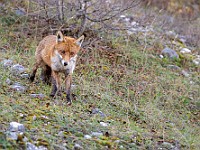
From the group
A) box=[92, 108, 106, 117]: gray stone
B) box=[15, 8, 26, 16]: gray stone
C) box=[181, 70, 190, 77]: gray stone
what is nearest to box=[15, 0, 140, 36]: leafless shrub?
box=[15, 8, 26, 16]: gray stone

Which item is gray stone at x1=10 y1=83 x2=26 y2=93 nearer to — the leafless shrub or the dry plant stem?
the leafless shrub

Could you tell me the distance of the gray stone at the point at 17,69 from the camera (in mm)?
7380

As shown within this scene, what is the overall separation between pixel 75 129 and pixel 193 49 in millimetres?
7248

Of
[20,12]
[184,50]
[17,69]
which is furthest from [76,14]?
[184,50]

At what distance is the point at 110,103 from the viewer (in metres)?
7.06

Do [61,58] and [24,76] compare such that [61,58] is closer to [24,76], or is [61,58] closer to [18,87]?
[18,87]

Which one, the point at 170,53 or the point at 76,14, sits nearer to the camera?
the point at 76,14

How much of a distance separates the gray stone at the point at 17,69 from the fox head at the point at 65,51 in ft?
3.31

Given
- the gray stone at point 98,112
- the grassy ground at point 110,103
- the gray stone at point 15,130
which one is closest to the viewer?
the gray stone at point 15,130

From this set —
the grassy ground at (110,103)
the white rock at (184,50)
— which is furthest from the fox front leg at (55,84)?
the white rock at (184,50)

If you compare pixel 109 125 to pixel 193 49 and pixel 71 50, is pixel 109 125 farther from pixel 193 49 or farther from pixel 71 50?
pixel 193 49

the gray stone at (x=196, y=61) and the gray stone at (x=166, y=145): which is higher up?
the gray stone at (x=166, y=145)

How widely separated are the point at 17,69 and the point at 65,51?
131 centimetres

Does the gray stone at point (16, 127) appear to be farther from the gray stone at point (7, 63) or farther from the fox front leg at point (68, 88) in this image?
the gray stone at point (7, 63)
